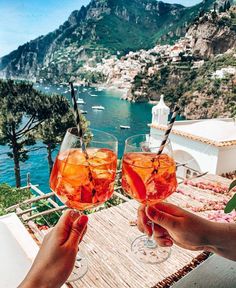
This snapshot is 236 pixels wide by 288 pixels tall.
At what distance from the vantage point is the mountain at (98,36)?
385 ft

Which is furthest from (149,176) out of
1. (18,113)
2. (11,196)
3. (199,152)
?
(18,113)

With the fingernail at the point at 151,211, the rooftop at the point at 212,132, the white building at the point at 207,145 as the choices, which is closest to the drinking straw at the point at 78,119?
the fingernail at the point at 151,211

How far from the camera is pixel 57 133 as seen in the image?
1966cm

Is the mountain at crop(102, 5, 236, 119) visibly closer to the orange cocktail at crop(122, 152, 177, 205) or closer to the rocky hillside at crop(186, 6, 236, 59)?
the rocky hillside at crop(186, 6, 236, 59)

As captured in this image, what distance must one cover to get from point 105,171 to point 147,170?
0.16 metres

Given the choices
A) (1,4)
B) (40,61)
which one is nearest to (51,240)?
(1,4)

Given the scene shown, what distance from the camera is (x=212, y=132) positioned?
10.1 metres

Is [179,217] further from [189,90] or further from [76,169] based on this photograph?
[189,90]

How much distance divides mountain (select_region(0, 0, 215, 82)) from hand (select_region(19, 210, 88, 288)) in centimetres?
10916

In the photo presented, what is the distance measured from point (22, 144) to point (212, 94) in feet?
115

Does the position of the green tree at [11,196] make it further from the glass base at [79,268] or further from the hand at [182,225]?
the hand at [182,225]

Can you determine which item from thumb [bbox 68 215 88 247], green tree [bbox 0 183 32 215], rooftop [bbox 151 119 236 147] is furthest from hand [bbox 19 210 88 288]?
green tree [bbox 0 183 32 215]

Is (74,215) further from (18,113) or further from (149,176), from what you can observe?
(18,113)

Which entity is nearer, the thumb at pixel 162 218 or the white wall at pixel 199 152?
the thumb at pixel 162 218
